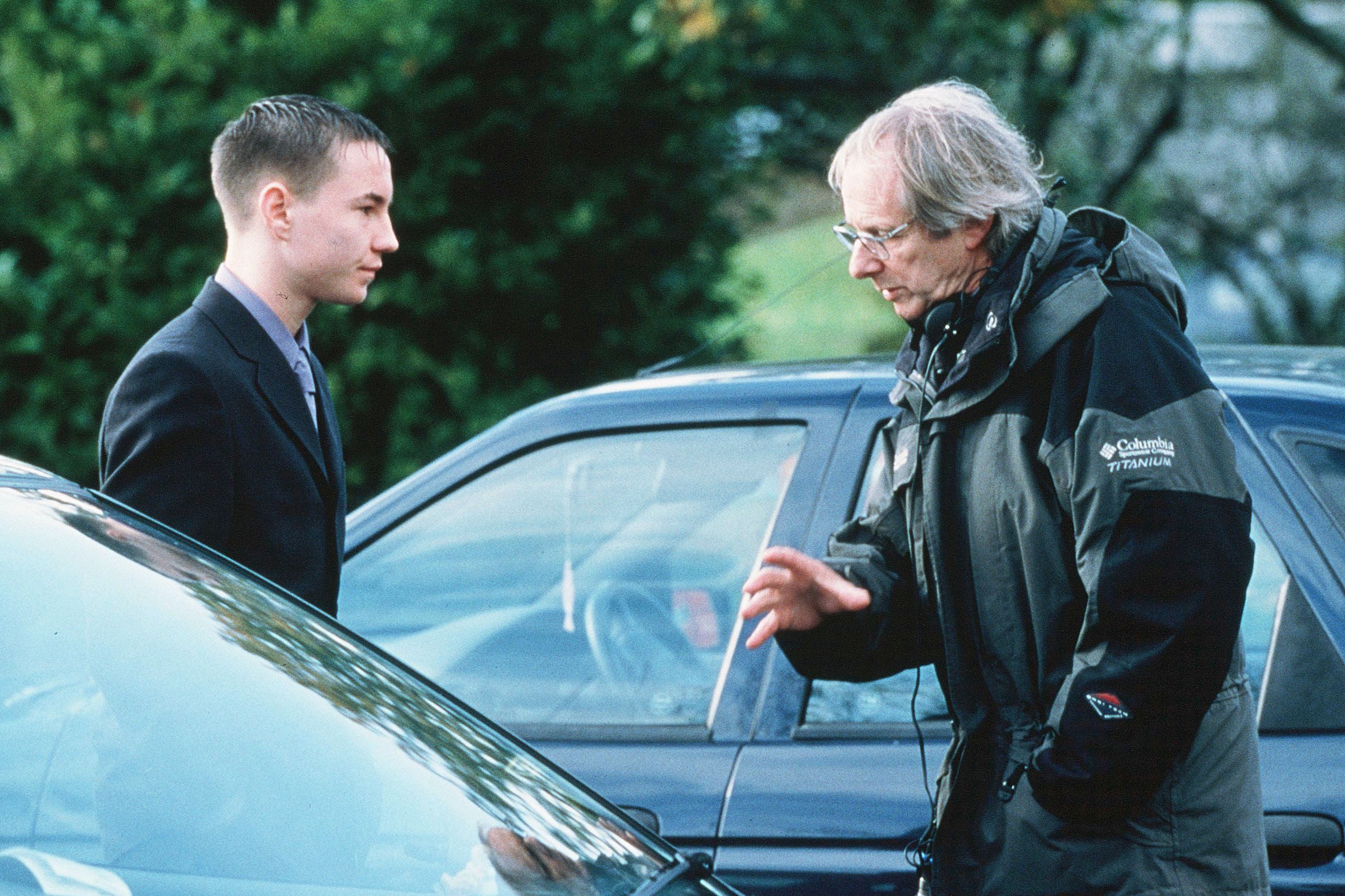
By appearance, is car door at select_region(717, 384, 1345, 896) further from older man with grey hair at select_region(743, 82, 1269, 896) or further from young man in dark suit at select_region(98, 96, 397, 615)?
young man in dark suit at select_region(98, 96, 397, 615)

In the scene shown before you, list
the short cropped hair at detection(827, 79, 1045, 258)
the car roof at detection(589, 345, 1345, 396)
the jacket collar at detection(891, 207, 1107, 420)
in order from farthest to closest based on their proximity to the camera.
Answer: the car roof at detection(589, 345, 1345, 396), the short cropped hair at detection(827, 79, 1045, 258), the jacket collar at detection(891, 207, 1107, 420)

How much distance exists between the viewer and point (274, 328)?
249 cm

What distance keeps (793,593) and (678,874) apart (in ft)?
1.51

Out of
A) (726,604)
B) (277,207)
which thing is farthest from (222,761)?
(726,604)

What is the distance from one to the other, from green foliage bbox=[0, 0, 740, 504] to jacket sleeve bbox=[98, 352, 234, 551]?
175 inches

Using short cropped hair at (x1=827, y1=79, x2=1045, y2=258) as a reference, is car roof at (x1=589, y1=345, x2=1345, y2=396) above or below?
below

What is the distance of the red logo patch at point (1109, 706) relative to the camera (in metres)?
1.92

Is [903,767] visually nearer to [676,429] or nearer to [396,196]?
[676,429]

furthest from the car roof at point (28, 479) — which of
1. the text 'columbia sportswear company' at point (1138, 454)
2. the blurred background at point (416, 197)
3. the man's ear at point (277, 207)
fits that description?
the blurred background at point (416, 197)

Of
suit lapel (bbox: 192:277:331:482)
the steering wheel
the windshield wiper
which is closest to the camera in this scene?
the windshield wiper

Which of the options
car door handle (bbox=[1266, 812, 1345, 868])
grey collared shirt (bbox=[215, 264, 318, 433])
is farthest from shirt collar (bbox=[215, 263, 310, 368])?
car door handle (bbox=[1266, 812, 1345, 868])

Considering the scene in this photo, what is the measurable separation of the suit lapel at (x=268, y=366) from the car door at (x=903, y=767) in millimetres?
862

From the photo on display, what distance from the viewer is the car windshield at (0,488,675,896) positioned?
5.74 feet

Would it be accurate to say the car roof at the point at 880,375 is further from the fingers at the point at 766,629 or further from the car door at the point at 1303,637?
the fingers at the point at 766,629
